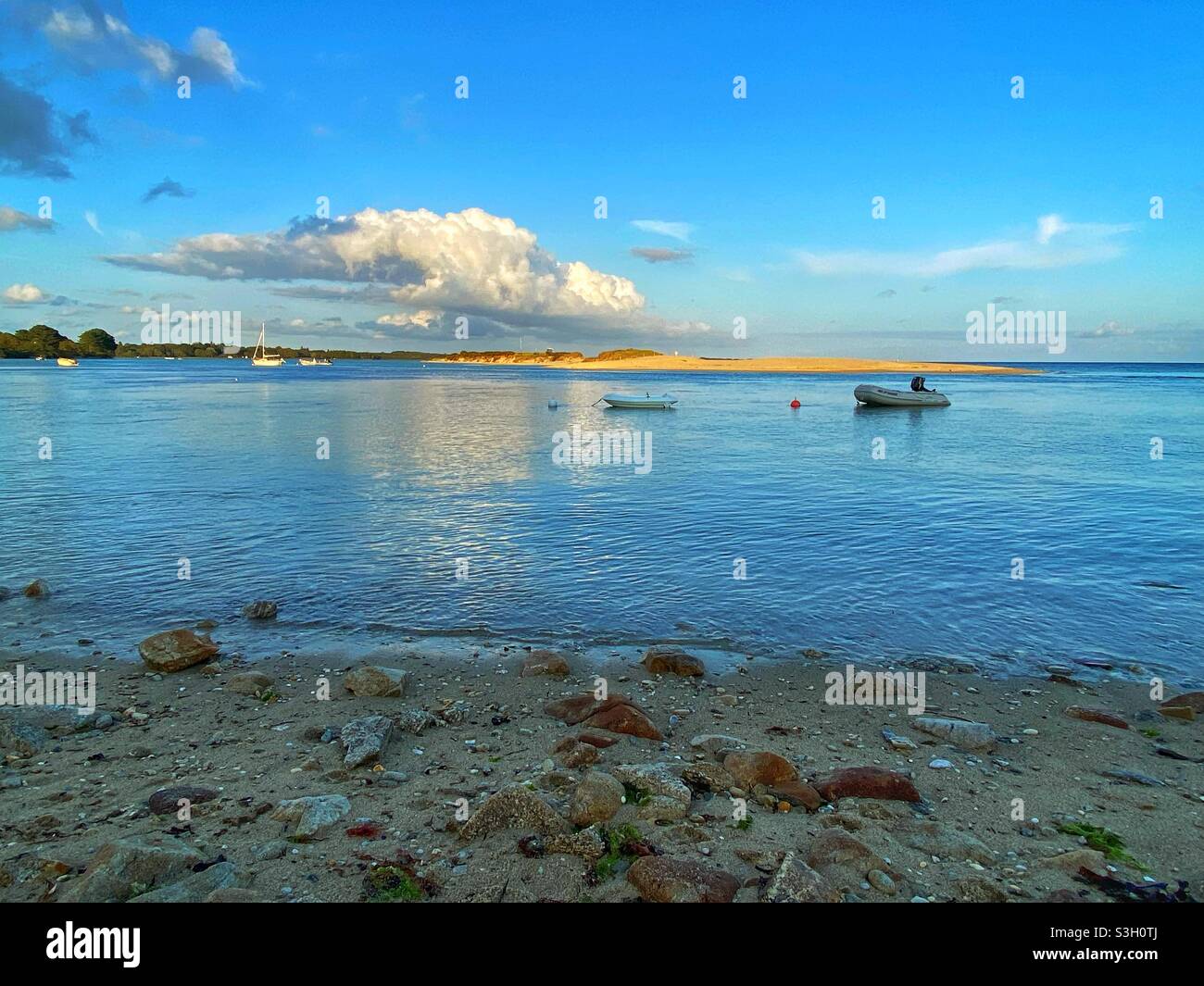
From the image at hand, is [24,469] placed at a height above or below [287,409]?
below

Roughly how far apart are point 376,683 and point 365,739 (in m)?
2.05

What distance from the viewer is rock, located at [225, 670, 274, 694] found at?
10.6 m

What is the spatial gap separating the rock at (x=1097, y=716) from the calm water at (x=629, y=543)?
77.9 inches

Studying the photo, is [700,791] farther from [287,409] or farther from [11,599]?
[287,409]

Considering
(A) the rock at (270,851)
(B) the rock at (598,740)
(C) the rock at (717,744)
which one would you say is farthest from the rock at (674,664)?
(A) the rock at (270,851)

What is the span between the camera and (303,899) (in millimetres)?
5762

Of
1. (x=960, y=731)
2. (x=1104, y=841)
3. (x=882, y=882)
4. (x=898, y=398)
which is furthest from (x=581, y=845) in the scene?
(x=898, y=398)

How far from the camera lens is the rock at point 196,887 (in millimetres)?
5383

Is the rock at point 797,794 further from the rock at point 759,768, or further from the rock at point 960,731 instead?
the rock at point 960,731

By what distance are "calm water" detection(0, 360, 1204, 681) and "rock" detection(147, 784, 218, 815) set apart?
5431 millimetres

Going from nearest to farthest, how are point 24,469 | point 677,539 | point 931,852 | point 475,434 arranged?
point 931,852 → point 677,539 → point 24,469 → point 475,434

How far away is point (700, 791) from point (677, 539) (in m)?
13.4

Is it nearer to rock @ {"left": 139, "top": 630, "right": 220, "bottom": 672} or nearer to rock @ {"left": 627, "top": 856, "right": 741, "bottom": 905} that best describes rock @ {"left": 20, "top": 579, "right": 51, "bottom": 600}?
rock @ {"left": 139, "top": 630, "right": 220, "bottom": 672}
